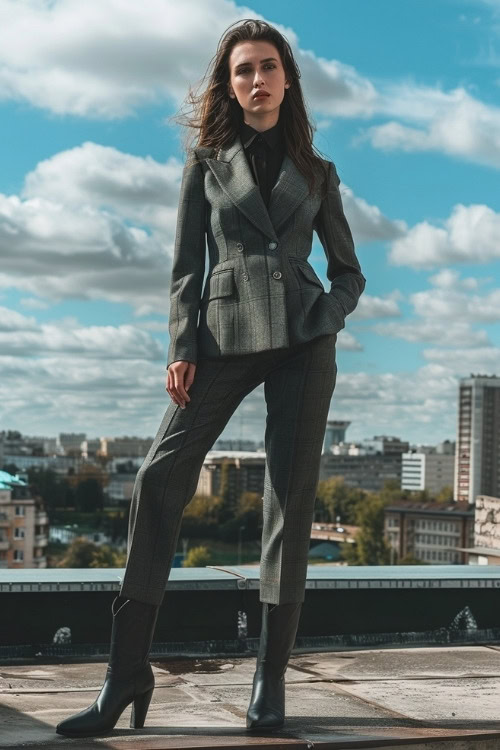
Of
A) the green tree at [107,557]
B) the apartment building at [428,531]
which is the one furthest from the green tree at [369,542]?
the green tree at [107,557]

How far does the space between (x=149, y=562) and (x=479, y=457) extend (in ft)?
399

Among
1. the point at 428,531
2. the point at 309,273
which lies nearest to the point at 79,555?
the point at 428,531

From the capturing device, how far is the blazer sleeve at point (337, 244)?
258 cm

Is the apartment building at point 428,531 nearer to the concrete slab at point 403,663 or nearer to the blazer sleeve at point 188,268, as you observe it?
the concrete slab at point 403,663

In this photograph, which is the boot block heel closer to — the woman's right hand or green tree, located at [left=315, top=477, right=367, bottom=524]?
the woman's right hand

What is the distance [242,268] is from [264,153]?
0.28 m

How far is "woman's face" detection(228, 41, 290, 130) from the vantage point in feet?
A: 8.20

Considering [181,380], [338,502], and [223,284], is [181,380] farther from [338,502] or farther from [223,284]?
[338,502]

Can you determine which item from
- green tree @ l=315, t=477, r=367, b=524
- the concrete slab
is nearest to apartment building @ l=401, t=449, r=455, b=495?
green tree @ l=315, t=477, r=367, b=524

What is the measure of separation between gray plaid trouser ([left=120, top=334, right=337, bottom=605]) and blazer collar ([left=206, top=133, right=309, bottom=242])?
0.26 meters

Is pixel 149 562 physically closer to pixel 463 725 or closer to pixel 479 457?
pixel 463 725

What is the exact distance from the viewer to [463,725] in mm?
2469

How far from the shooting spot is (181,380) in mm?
2396

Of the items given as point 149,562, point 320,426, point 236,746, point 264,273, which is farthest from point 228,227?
point 236,746
